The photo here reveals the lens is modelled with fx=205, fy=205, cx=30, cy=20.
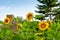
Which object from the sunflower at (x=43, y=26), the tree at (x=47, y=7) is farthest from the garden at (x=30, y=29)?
the tree at (x=47, y=7)

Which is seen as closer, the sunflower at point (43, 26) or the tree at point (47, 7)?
the sunflower at point (43, 26)

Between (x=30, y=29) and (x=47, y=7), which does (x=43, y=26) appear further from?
(x=47, y=7)

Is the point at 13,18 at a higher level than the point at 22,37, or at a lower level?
higher

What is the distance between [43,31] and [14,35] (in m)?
0.30

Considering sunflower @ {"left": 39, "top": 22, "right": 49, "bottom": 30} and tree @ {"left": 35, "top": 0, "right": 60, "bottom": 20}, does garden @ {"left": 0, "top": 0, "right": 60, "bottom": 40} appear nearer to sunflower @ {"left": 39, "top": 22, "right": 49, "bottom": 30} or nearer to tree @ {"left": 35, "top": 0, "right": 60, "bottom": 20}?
sunflower @ {"left": 39, "top": 22, "right": 49, "bottom": 30}

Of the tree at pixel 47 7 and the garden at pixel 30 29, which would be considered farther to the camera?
the tree at pixel 47 7

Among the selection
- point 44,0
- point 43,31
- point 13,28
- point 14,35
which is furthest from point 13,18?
point 44,0

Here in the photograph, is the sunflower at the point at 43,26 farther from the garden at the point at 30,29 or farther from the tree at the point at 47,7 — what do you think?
the tree at the point at 47,7

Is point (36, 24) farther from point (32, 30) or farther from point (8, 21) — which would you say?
point (8, 21)

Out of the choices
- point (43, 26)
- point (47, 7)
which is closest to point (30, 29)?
point (43, 26)

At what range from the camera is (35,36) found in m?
2.01

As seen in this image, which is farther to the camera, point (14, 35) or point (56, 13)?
point (56, 13)

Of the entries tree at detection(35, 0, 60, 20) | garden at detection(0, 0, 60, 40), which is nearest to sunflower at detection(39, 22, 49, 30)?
garden at detection(0, 0, 60, 40)

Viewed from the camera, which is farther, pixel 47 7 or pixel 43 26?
pixel 47 7
